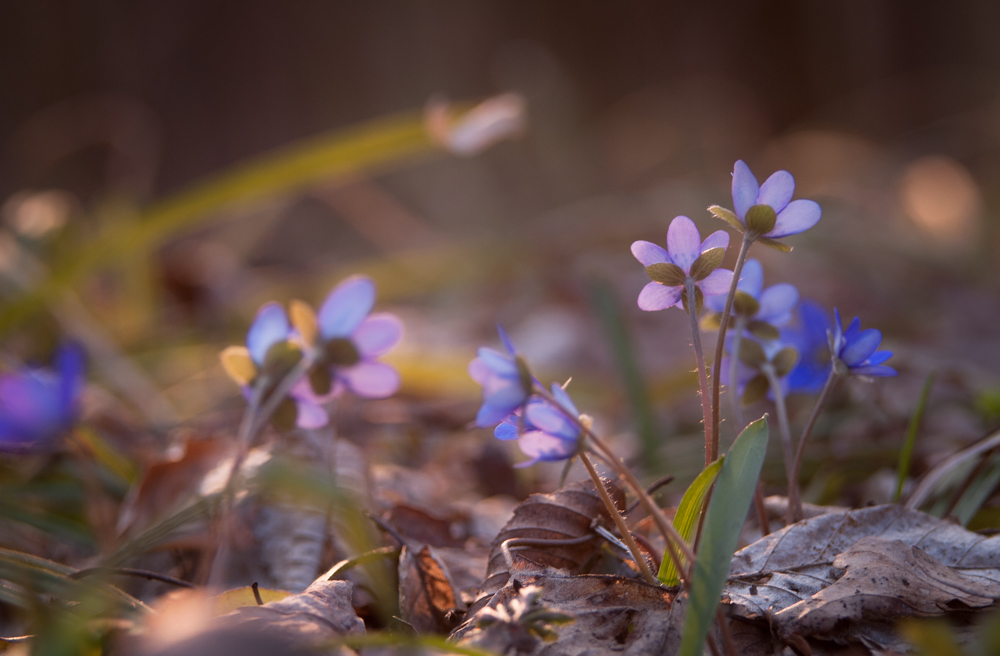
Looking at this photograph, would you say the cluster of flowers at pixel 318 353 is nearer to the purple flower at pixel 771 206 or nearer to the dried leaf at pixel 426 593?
the dried leaf at pixel 426 593

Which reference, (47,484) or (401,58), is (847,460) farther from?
(401,58)

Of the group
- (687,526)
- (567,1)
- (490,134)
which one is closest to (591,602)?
(687,526)

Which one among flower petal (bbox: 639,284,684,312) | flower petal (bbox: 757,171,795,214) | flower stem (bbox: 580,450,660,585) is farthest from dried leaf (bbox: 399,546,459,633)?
flower petal (bbox: 757,171,795,214)

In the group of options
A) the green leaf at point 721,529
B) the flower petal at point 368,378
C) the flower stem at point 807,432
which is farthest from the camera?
the flower petal at point 368,378

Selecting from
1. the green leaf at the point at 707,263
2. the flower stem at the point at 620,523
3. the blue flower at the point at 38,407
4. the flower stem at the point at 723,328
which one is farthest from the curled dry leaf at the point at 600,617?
the blue flower at the point at 38,407

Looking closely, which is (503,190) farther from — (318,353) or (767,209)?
(767,209)

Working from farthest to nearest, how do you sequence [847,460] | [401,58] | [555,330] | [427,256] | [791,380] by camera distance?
1. [401,58]
2. [427,256]
3. [555,330]
4. [847,460]
5. [791,380]

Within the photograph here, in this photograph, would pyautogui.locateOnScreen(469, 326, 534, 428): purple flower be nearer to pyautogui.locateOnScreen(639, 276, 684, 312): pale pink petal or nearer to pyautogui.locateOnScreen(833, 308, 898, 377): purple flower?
pyautogui.locateOnScreen(639, 276, 684, 312): pale pink petal
